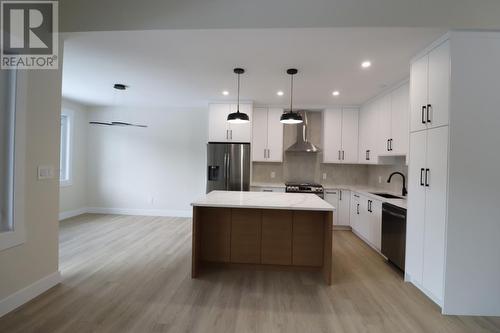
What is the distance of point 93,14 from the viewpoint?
251 cm

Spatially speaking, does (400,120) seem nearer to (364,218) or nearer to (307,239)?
(364,218)

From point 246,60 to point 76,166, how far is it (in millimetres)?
4939

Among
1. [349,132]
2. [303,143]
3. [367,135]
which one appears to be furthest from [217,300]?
[349,132]

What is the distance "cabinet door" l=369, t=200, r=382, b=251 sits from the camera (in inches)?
143

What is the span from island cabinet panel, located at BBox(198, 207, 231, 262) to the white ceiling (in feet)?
6.22

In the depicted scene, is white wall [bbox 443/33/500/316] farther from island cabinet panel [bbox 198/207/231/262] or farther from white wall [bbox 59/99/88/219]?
white wall [bbox 59/99/88/219]

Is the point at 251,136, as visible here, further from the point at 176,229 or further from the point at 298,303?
the point at 298,303

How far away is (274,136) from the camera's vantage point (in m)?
5.16

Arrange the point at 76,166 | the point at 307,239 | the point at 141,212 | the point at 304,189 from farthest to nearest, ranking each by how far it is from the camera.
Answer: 1. the point at 141,212
2. the point at 76,166
3. the point at 304,189
4. the point at 307,239

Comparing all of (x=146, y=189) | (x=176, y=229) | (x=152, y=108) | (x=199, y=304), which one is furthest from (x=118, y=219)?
(x=199, y=304)

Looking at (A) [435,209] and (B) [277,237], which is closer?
(A) [435,209]

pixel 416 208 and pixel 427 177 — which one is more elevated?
pixel 427 177

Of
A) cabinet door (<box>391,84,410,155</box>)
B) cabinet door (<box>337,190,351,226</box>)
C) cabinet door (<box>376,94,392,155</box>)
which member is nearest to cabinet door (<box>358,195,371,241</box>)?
cabinet door (<box>337,190,351,226</box>)

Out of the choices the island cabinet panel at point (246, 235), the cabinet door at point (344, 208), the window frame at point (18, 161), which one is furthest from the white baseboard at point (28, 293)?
the cabinet door at point (344, 208)
